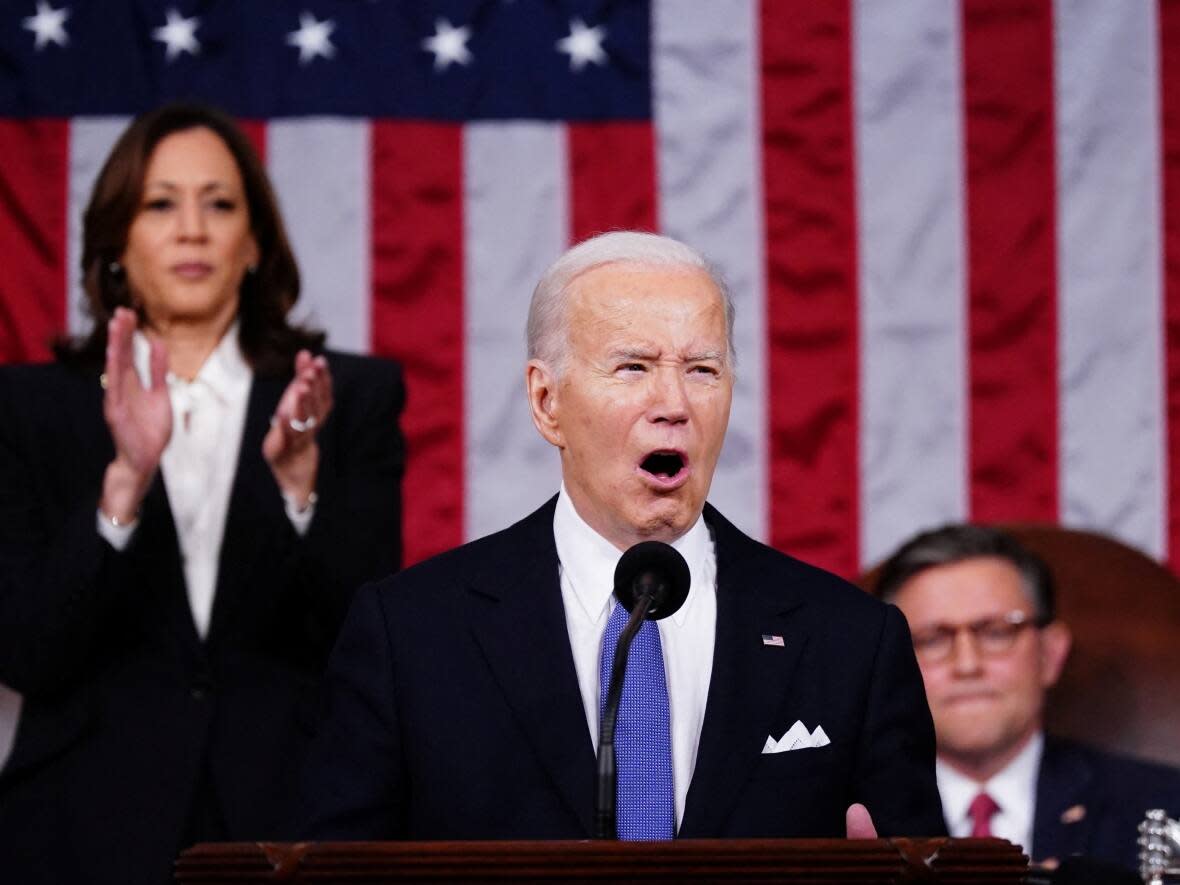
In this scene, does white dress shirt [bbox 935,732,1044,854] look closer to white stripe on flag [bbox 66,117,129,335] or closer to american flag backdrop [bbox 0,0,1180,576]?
american flag backdrop [bbox 0,0,1180,576]

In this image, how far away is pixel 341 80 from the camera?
14.4 ft

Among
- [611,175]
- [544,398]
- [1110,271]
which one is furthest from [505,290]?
[544,398]

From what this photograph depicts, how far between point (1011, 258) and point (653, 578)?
8.73 ft

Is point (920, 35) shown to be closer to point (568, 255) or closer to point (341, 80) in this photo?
point (341, 80)

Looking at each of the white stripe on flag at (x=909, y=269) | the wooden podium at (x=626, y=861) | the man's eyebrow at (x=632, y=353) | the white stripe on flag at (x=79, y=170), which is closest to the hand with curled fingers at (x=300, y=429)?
the man's eyebrow at (x=632, y=353)

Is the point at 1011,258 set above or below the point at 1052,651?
above

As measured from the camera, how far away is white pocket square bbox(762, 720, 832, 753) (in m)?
2.25

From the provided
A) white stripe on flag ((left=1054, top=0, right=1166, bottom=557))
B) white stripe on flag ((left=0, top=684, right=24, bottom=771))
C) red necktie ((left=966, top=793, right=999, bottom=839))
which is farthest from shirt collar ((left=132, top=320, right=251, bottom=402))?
white stripe on flag ((left=1054, top=0, right=1166, bottom=557))

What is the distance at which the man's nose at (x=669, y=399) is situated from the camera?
230 centimetres

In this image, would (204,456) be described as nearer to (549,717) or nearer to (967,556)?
(549,717)

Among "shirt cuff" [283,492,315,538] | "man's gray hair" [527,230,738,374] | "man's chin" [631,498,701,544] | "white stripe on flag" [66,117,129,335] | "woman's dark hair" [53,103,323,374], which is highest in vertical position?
"white stripe on flag" [66,117,129,335]

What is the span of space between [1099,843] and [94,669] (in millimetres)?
1722

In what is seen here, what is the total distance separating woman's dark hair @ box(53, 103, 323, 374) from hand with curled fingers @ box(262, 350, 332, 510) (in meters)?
0.25

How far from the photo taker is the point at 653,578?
199 cm
